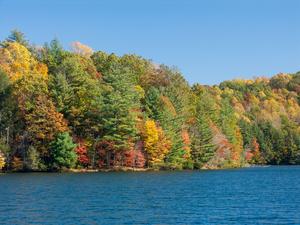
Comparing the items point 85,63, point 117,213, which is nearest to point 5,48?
point 85,63

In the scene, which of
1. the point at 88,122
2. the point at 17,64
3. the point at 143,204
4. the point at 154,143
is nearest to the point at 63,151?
the point at 88,122

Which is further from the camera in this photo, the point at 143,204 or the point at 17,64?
the point at 17,64

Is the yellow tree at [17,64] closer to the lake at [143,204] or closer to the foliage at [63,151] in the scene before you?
the foliage at [63,151]

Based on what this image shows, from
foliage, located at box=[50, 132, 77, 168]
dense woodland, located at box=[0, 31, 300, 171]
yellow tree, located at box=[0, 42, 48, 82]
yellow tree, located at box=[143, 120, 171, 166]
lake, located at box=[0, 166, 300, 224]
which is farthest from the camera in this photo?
yellow tree, located at box=[143, 120, 171, 166]

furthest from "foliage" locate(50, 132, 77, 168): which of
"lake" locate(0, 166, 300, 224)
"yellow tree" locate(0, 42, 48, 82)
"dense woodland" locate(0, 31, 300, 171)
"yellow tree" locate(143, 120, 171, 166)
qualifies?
"lake" locate(0, 166, 300, 224)

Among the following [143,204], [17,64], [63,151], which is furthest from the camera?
[17,64]

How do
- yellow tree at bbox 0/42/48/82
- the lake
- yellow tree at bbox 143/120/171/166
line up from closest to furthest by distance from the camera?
→ 1. the lake
2. yellow tree at bbox 0/42/48/82
3. yellow tree at bbox 143/120/171/166

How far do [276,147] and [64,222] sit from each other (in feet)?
518

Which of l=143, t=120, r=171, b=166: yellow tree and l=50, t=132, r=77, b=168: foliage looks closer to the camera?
l=50, t=132, r=77, b=168: foliage

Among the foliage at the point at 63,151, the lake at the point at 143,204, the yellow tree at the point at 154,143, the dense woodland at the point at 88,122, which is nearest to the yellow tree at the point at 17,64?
the dense woodland at the point at 88,122

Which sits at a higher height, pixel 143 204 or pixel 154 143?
pixel 154 143

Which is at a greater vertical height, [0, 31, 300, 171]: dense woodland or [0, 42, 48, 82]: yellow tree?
[0, 42, 48, 82]: yellow tree

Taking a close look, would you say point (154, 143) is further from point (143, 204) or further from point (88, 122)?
point (143, 204)

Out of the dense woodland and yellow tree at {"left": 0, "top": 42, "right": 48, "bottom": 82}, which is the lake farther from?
yellow tree at {"left": 0, "top": 42, "right": 48, "bottom": 82}
